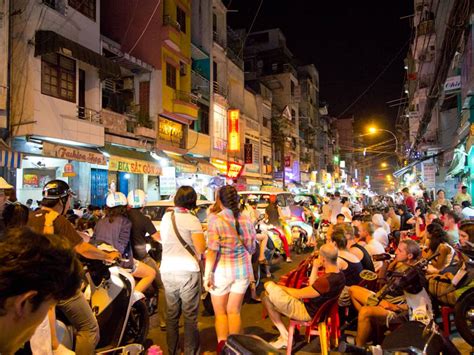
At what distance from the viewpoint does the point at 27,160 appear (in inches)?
547

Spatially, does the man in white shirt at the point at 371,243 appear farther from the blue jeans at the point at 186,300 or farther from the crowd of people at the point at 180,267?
the blue jeans at the point at 186,300

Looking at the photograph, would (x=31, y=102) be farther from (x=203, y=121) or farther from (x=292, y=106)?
(x=292, y=106)

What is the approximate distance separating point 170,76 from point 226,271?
17862mm

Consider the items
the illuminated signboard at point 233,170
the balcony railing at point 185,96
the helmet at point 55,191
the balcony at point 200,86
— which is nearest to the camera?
the helmet at point 55,191

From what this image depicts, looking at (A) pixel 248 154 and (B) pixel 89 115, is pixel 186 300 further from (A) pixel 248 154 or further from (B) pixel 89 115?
(A) pixel 248 154

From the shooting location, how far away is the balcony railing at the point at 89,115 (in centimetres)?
1506

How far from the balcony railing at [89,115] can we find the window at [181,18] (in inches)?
359

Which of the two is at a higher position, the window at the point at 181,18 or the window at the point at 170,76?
the window at the point at 181,18

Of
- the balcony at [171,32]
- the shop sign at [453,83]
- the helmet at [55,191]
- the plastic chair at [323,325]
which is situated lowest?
the plastic chair at [323,325]

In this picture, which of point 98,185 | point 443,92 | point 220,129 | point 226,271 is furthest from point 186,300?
point 220,129

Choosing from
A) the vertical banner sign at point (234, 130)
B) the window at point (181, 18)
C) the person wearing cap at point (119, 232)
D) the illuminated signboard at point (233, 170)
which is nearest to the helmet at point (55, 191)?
the person wearing cap at point (119, 232)

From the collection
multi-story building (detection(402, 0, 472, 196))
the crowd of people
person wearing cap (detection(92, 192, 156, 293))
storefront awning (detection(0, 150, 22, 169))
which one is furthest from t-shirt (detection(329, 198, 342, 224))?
storefront awning (detection(0, 150, 22, 169))

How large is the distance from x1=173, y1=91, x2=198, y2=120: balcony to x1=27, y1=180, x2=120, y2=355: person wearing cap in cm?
1702

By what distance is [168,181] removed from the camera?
62.6 ft
